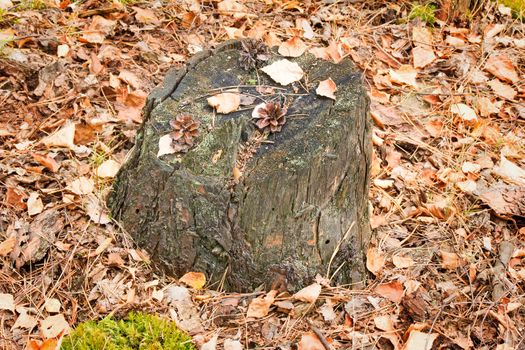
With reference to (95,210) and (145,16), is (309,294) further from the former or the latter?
(145,16)

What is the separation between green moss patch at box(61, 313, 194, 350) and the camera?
235 cm

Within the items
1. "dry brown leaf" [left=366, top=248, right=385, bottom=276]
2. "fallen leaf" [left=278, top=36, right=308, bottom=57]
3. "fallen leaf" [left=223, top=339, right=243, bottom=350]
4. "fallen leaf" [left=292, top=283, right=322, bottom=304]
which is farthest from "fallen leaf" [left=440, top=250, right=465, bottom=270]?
"fallen leaf" [left=278, top=36, right=308, bottom=57]

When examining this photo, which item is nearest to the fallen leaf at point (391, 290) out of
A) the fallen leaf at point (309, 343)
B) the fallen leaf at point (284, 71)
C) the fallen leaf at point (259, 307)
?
the fallen leaf at point (309, 343)

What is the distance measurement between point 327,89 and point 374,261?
2.77ft

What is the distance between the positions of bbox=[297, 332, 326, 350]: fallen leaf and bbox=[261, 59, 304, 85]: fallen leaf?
1.13m

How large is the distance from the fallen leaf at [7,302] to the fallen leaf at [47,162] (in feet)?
2.27

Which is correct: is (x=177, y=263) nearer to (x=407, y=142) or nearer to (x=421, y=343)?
(x=421, y=343)

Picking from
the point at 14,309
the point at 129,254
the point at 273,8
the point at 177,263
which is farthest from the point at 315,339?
the point at 273,8

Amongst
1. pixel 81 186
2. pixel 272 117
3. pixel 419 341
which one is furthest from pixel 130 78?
pixel 419 341

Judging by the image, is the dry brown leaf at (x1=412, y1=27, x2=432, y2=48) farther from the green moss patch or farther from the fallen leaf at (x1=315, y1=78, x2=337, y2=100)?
the green moss patch

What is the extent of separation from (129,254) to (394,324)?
47.5 inches

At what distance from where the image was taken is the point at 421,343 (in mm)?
2506

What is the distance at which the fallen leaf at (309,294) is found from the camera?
8.48 feet

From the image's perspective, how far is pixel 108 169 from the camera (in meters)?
3.04
